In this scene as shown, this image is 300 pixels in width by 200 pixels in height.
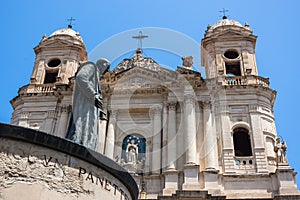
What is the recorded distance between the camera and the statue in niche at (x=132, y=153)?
1710 centimetres

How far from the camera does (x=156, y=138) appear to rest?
57.9ft

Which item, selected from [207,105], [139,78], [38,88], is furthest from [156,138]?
[38,88]

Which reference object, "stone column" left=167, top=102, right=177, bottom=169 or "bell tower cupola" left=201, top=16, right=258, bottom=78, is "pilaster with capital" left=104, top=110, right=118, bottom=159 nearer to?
"stone column" left=167, top=102, right=177, bottom=169

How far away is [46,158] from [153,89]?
14.1 m

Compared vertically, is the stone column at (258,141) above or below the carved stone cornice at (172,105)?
below

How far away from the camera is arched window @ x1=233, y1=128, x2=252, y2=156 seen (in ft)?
60.1

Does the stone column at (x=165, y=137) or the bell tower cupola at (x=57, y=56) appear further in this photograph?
the bell tower cupola at (x=57, y=56)

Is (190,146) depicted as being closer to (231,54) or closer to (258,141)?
(258,141)

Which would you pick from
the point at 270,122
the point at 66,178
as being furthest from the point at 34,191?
the point at 270,122

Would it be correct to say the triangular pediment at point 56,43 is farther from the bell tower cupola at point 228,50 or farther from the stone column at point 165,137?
the stone column at point 165,137

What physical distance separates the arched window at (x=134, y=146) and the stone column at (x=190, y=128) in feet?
7.83

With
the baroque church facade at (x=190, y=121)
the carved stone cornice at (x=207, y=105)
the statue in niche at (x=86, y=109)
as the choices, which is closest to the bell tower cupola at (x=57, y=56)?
the baroque church facade at (x=190, y=121)

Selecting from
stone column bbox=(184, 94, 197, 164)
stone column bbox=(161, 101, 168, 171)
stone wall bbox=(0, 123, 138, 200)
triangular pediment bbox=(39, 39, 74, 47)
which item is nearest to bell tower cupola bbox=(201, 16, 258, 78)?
stone column bbox=(184, 94, 197, 164)

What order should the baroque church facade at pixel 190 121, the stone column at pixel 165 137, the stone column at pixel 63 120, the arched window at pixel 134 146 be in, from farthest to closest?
the stone column at pixel 63 120
the arched window at pixel 134 146
the stone column at pixel 165 137
the baroque church facade at pixel 190 121
